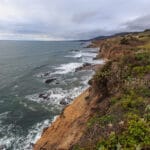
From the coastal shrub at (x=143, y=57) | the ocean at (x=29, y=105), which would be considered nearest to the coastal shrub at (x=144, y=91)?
the coastal shrub at (x=143, y=57)

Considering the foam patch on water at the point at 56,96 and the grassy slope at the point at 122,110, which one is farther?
the foam patch on water at the point at 56,96

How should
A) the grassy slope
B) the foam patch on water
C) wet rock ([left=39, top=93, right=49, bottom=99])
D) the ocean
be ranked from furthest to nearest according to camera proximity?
wet rock ([left=39, top=93, right=49, bottom=99])
the foam patch on water
the ocean
the grassy slope

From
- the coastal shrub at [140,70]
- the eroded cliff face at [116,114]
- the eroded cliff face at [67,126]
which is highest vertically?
the coastal shrub at [140,70]

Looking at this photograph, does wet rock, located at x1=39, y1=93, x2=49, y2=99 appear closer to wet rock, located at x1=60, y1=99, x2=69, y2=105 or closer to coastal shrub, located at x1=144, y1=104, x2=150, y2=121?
wet rock, located at x1=60, y1=99, x2=69, y2=105

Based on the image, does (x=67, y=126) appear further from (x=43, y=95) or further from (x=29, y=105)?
(x=43, y=95)

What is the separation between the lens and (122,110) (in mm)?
12992

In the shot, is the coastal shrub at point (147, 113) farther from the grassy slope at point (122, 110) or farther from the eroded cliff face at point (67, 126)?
the eroded cliff face at point (67, 126)

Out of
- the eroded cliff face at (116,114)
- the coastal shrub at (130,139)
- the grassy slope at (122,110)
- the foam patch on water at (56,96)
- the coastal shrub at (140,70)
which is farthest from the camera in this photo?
the foam patch on water at (56,96)

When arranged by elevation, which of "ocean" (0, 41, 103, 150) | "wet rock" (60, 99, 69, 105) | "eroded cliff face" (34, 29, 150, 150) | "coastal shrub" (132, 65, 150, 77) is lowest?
"ocean" (0, 41, 103, 150)

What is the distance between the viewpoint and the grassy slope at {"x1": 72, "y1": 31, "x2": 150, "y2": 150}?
991 centimetres

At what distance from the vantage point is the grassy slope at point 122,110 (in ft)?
32.5

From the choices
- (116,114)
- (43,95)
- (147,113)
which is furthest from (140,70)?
(43,95)

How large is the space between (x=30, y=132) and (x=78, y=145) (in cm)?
1567

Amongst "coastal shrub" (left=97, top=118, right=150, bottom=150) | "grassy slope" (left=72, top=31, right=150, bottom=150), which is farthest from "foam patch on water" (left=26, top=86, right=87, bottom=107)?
"coastal shrub" (left=97, top=118, right=150, bottom=150)
